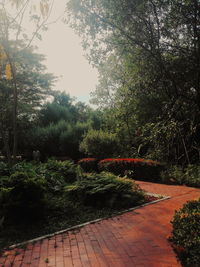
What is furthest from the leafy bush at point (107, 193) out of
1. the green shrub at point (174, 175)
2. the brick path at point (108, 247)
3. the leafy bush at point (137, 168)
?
the leafy bush at point (137, 168)

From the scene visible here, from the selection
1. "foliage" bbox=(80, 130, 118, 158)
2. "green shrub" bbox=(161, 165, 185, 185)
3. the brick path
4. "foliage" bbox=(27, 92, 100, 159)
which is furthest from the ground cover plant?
"foliage" bbox=(27, 92, 100, 159)

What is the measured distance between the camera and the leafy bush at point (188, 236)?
2.82m

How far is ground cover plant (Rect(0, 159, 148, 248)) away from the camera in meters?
4.33

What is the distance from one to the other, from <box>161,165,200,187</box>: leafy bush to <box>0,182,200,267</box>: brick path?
3.90 meters

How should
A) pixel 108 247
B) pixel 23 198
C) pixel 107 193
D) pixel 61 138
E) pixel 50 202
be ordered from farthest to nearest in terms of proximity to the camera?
pixel 61 138 → pixel 107 193 → pixel 50 202 → pixel 23 198 → pixel 108 247

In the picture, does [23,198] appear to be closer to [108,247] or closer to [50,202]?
[50,202]

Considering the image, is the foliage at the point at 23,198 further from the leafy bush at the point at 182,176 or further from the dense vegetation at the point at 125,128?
the leafy bush at the point at 182,176

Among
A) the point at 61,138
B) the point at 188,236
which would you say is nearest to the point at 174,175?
the point at 188,236

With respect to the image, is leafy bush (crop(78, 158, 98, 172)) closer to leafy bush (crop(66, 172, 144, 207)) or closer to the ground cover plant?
the ground cover plant

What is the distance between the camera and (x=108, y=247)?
3.44 metres

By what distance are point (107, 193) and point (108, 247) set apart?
2.35 metres

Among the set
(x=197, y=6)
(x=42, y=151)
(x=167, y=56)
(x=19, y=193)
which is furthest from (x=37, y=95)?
(x=19, y=193)

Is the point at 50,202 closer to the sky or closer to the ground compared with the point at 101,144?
closer to the ground

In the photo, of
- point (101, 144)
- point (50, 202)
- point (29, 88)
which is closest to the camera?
point (50, 202)
